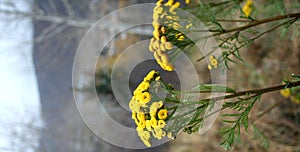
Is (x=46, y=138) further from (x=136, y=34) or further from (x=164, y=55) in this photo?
(x=164, y=55)

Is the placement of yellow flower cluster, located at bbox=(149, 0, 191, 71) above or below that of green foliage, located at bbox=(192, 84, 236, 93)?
above

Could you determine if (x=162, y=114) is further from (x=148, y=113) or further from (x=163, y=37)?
(x=163, y=37)

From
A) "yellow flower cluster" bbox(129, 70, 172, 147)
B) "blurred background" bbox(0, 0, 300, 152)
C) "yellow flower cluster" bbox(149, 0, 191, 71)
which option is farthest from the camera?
"blurred background" bbox(0, 0, 300, 152)

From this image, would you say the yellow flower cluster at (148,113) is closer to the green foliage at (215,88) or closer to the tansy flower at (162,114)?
the tansy flower at (162,114)

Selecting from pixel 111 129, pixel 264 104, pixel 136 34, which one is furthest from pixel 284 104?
pixel 136 34

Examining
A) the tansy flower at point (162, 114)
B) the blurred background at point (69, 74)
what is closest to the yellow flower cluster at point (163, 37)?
the tansy flower at point (162, 114)

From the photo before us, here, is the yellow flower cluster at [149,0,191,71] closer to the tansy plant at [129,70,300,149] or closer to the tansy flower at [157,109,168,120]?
the tansy plant at [129,70,300,149]

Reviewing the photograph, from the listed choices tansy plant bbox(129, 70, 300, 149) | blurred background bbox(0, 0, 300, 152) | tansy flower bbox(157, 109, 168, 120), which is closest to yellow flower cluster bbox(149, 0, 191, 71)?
tansy plant bbox(129, 70, 300, 149)
